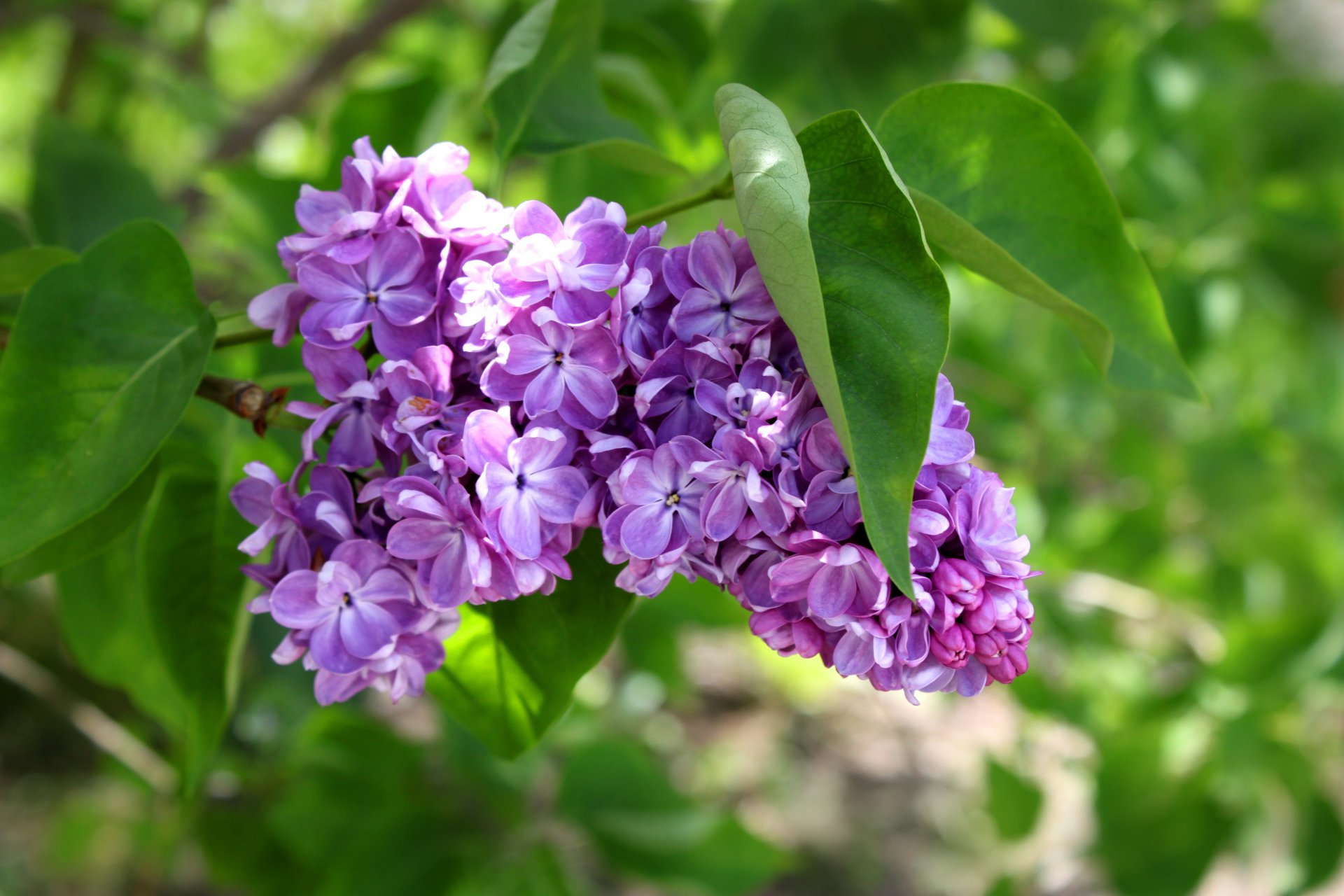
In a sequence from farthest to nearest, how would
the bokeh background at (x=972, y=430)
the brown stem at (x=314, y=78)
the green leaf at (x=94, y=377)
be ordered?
the brown stem at (x=314, y=78)
the bokeh background at (x=972, y=430)
the green leaf at (x=94, y=377)

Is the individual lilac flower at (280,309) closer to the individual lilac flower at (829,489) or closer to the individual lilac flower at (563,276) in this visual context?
the individual lilac flower at (563,276)

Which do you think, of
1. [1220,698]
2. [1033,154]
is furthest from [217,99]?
[1220,698]

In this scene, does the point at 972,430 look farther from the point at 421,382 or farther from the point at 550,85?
the point at 421,382

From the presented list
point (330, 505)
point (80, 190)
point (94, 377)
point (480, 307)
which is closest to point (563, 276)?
point (480, 307)

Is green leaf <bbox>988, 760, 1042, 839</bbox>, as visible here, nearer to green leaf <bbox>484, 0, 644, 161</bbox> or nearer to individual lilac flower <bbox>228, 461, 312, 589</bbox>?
green leaf <bbox>484, 0, 644, 161</bbox>

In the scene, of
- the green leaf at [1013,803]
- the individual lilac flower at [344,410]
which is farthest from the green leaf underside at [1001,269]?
the green leaf at [1013,803]

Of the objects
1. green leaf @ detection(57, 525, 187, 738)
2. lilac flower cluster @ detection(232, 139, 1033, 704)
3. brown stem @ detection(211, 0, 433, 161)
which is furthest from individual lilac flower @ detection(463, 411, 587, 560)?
brown stem @ detection(211, 0, 433, 161)
